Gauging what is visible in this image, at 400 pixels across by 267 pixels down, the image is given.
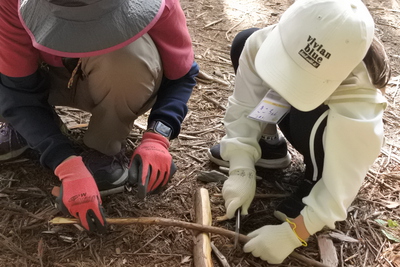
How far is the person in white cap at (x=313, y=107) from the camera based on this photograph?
3.71 ft

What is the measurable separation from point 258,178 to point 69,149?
0.74 metres

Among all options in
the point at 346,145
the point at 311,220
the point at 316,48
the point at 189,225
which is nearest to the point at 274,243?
the point at 311,220

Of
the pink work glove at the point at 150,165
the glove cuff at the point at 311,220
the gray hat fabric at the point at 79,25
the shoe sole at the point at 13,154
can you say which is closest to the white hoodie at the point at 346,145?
the glove cuff at the point at 311,220

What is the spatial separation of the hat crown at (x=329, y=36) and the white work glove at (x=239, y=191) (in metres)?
0.50

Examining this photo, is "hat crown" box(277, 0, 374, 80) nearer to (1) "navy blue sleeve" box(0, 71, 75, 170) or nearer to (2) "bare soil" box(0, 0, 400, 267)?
(2) "bare soil" box(0, 0, 400, 267)

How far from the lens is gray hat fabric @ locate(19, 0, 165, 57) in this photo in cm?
114

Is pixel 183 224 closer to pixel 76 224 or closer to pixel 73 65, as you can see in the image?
pixel 76 224

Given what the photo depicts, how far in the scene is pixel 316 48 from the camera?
1.13m

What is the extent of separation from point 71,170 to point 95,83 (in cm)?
31

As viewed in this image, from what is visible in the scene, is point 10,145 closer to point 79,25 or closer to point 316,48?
point 79,25

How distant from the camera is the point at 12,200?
5.12 ft

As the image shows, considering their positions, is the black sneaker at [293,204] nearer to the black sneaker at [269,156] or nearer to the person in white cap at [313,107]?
the person in white cap at [313,107]

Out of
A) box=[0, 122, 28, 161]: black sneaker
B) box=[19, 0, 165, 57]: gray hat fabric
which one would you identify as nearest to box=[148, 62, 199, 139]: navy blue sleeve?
box=[19, 0, 165, 57]: gray hat fabric

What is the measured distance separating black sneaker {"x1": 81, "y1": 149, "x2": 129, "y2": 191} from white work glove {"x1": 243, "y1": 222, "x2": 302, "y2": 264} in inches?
21.4
